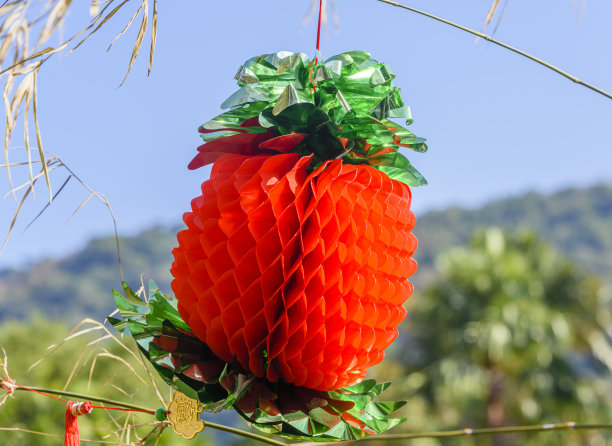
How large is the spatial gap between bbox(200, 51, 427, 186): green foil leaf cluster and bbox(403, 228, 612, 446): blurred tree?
840cm

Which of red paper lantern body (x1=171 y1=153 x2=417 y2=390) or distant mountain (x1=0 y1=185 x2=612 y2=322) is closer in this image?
red paper lantern body (x1=171 y1=153 x2=417 y2=390)

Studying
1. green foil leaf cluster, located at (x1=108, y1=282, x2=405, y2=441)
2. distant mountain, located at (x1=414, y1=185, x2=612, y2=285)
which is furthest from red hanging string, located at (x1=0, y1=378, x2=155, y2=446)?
distant mountain, located at (x1=414, y1=185, x2=612, y2=285)

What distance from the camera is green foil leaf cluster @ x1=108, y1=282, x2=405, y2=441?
726 mm

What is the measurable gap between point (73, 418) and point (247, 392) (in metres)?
0.28

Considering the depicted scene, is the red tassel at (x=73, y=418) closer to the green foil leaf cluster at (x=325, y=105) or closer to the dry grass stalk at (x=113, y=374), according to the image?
the dry grass stalk at (x=113, y=374)

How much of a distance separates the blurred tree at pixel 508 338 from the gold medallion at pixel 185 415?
27.5ft

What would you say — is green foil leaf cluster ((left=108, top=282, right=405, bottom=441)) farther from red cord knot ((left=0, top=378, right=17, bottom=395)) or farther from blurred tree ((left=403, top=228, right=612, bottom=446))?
blurred tree ((left=403, top=228, right=612, bottom=446))

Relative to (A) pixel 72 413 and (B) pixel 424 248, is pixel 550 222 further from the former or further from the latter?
(A) pixel 72 413

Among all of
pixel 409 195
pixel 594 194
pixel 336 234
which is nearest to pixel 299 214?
pixel 336 234

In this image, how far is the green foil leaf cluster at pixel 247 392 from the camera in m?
0.73

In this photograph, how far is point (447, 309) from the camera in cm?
975

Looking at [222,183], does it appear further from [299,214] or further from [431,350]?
[431,350]

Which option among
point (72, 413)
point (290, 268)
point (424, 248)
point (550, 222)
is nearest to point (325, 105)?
point (290, 268)

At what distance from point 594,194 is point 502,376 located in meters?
55.7
